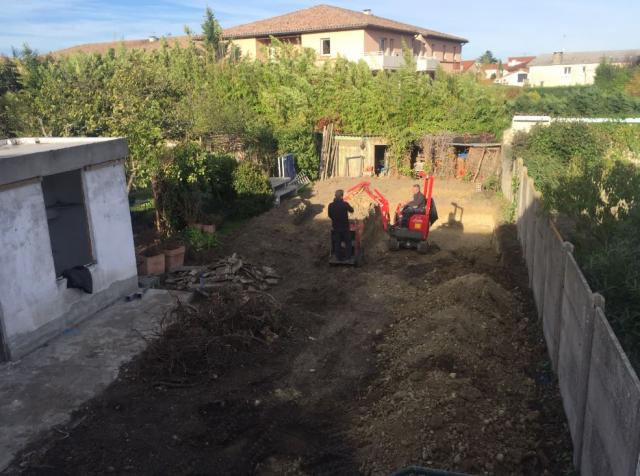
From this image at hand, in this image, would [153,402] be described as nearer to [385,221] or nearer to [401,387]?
[401,387]

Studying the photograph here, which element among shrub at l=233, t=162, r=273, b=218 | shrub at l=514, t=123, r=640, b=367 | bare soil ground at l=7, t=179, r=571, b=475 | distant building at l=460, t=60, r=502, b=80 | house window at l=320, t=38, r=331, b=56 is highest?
house window at l=320, t=38, r=331, b=56

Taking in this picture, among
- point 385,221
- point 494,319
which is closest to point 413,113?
point 385,221

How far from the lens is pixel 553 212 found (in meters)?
9.86

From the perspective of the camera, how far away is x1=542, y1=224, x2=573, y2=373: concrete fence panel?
720 cm

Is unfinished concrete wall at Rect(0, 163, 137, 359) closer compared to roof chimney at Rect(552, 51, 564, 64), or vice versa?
unfinished concrete wall at Rect(0, 163, 137, 359)

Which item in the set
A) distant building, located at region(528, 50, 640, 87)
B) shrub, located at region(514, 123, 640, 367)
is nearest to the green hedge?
shrub, located at region(514, 123, 640, 367)

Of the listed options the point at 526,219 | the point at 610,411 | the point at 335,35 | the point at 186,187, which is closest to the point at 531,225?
the point at 526,219

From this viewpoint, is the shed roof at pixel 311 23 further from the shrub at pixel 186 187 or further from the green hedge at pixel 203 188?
the shrub at pixel 186 187

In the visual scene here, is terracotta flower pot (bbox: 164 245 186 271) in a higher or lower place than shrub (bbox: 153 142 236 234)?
lower

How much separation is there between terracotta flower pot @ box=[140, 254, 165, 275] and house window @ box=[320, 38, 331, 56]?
33.5 meters

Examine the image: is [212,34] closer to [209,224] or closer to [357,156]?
[357,156]

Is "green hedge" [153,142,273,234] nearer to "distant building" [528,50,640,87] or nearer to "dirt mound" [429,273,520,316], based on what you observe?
"dirt mound" [429,273,520,316]

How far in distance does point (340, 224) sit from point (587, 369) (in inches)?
331

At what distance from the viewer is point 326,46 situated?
141ft
